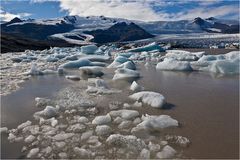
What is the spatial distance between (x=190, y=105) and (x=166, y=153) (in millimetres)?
2212

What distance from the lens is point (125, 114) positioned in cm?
483

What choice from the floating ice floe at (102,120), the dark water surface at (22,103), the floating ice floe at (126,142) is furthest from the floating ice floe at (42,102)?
the floating ice floe at (126,142)

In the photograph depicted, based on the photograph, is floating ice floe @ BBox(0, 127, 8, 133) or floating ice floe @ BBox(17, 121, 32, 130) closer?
floating ice floe @ BBox(0, 127, 8, 133)

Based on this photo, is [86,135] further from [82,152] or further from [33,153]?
[33,153]

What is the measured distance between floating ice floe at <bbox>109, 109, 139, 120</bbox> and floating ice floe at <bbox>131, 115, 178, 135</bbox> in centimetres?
30

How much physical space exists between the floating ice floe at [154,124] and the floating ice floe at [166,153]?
0.63 metres

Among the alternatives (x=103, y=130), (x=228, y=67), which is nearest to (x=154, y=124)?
(x=103, y=130)

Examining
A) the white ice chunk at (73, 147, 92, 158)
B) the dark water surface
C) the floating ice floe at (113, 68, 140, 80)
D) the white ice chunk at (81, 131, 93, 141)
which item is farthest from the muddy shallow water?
the white ice chunk at (81, 131, 93, 141)

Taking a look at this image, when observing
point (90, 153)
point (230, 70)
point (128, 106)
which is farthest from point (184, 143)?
point (230, 70)

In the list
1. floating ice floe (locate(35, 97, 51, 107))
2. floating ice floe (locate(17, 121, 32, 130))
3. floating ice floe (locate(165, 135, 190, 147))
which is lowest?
floating ice floe (locate(165, 135, 190, 147))

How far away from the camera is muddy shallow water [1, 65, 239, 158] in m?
→ 3.75

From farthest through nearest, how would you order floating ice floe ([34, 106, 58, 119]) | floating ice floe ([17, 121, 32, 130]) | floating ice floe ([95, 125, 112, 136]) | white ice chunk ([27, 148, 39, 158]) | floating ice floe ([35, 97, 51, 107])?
floating ice floe ([35, 97, 51, 107])
floating ice floe ([34, 106, 58, 119])
floating ice floe ([17, 121, 32, 130])
floating ice floe ([95, 125, 112, 136])
white ice chunk ([27, 148, 39, 158])

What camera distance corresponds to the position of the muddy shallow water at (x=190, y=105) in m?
3.75

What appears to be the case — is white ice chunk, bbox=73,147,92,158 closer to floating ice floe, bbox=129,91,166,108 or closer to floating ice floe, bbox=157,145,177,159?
floating ice floe, bbox=157,145,177,159
